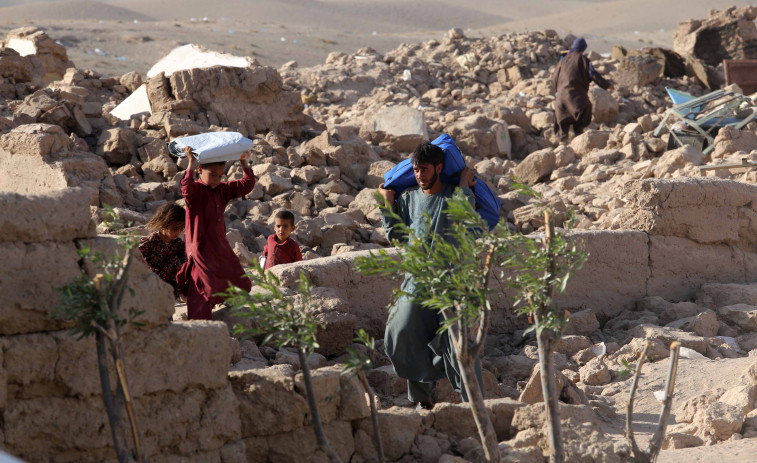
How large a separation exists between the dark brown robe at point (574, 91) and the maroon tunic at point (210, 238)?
7.27 m

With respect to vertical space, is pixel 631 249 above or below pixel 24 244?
below

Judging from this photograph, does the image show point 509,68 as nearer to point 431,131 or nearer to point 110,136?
point 431,131

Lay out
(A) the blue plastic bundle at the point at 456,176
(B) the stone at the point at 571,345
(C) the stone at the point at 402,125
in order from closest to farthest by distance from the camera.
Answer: (A) the blue plastic bundle at the point at 456,176 < (B) the stone at the point at 571,345 < (C) the stone at the point at 402,125

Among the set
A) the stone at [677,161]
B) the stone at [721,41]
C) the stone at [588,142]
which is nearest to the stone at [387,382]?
the stone at [677,161]

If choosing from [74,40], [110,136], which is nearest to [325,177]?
[110,136]

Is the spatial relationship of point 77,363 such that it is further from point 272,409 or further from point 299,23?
point 299,23

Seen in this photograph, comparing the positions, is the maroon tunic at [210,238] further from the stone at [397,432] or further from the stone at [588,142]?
the stone at [588,142]

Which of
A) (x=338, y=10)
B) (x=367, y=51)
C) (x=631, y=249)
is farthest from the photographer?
(x=338, y=10)

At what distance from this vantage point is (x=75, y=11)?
46.5 m

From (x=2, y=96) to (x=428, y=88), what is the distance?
727cm

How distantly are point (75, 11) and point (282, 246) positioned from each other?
45.2 m

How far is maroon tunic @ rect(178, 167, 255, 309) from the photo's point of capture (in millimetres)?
4852

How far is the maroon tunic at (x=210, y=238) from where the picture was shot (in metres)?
4.85

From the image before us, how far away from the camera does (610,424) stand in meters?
4.46
